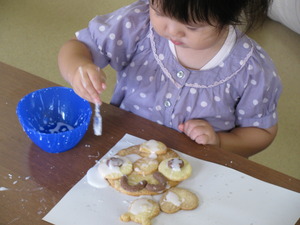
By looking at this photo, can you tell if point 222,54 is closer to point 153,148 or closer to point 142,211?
point 153,148

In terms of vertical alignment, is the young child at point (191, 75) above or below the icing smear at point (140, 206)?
above

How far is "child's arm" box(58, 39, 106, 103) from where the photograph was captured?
2.71 ft

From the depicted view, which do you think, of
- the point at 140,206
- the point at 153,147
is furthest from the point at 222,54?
the point at 140,206

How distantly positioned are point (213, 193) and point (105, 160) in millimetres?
187

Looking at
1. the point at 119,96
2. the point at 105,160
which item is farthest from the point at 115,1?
the point at 105,160

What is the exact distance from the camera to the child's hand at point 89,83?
82cm

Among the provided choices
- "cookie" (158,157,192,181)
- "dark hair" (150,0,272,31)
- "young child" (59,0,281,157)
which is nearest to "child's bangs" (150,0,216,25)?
"dark hair" (150,0,272,31)

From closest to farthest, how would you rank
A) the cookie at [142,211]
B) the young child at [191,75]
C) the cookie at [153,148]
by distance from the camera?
the cookie at [142,211]
the cookie at [153,148]
the young child at [191,75]

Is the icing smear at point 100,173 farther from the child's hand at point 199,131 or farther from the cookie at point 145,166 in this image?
the child's hand at point 199,131

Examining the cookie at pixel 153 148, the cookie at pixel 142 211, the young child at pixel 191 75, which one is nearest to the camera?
the cookie at pixel 142 211

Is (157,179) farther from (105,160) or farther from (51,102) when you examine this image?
(51,102)

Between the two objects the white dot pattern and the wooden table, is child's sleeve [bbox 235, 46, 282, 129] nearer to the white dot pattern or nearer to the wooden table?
the white dot pattern

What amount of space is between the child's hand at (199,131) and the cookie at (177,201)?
14 centimetres

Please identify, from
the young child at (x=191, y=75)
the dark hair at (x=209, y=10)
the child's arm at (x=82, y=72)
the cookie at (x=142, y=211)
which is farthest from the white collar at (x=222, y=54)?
the cookie at (x=142, y=211)
